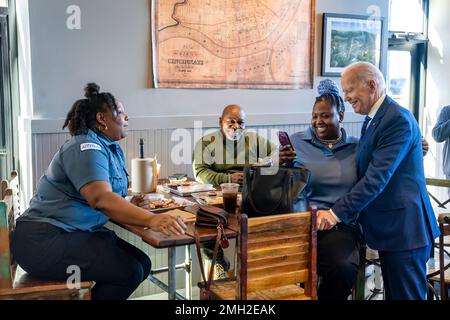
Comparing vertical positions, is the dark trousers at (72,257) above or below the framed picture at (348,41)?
below

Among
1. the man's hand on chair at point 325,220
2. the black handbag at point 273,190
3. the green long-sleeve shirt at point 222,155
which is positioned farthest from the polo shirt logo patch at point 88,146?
the green long-sleeve shirt at point 222,155

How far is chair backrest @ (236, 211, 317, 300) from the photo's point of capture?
1899 mm

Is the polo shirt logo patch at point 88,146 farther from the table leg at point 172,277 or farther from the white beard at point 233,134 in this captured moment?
the white beard at point 233,134

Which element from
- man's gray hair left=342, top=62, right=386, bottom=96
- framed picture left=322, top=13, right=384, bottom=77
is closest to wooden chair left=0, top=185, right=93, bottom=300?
man's gray hair left=342, top=62, right=386, bottom=96

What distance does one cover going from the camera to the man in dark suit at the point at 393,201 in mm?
2238

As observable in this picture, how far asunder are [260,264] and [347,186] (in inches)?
30.6

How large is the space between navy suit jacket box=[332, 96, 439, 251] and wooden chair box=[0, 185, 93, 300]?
120cm

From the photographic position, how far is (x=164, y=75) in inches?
137

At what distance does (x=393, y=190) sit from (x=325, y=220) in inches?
13.1

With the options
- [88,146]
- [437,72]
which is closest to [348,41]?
[437,72]

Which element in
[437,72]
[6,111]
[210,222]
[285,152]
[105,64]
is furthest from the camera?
[437,72]

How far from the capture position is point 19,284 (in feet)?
7.00

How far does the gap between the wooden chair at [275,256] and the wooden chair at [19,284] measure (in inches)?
22.5

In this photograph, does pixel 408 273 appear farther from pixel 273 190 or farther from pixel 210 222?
pixel 210 222
